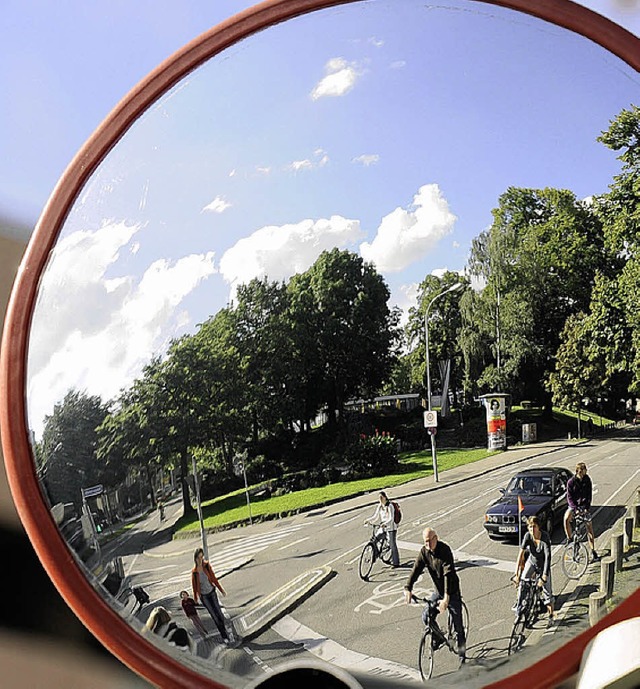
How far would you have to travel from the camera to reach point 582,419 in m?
1.61

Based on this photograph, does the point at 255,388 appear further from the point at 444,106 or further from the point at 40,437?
the point at 444,106

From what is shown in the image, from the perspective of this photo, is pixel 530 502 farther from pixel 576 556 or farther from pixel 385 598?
pixel 385 598

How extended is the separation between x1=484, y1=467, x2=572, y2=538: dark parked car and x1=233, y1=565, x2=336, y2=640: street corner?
1.17 feet

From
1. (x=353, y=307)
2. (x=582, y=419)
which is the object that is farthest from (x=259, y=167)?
(x=582, y=419)

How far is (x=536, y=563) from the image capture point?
147 centimetres

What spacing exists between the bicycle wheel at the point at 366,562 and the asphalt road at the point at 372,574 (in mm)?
13

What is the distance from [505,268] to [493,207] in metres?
0.13

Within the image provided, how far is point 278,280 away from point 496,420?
0.56m

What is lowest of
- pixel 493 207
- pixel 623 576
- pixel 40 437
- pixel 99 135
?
pixel 623 576

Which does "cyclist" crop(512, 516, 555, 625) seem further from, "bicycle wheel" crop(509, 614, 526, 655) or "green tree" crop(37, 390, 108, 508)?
"green tree" crop(37, 390, 108, 508)

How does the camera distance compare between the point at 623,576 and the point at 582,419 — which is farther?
the point at 582,419

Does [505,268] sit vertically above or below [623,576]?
above

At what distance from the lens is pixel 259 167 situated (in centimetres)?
161

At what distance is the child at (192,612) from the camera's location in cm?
162
